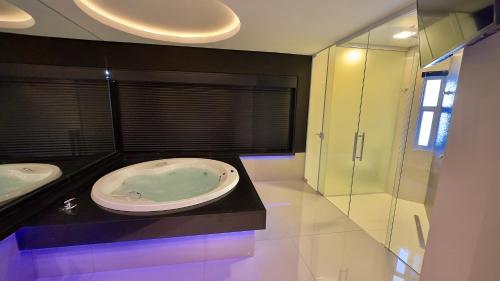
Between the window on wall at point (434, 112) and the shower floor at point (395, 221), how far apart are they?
81cm

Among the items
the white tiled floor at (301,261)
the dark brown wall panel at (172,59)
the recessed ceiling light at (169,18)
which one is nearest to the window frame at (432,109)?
the white tiled floor at (301,261)

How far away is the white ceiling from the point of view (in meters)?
1.77

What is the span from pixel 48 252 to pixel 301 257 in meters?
2.06

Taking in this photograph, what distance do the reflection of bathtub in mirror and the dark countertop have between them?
22cm

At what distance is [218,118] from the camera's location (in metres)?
3.49

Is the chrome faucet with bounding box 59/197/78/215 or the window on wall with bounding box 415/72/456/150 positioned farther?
the window on wall with bounding box 415/72/456/150

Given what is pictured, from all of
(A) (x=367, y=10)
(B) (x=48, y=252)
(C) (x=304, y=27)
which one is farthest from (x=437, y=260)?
(B) (x=48, y=252)

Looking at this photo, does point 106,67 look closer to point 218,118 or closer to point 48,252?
point 218,118

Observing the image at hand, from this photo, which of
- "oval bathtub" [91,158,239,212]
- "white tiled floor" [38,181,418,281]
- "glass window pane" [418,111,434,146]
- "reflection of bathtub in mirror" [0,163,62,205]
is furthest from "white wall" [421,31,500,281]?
"reflection of bathtub in mirror" [0,163,62,205]

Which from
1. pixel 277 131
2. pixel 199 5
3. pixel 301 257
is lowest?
pixel 301 257

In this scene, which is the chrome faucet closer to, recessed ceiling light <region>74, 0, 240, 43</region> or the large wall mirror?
the large wall mirror

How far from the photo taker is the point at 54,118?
2465 mm

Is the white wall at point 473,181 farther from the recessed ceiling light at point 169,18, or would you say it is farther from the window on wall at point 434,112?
the recessed ceiling light at point 169,18

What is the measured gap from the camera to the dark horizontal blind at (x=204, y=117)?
3234 mm
